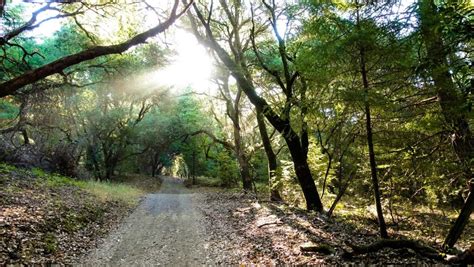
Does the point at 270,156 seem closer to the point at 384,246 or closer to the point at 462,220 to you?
the point at 384,246

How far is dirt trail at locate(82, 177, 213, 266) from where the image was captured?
7.90m

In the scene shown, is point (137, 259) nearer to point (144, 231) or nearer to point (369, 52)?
point (144, 231)

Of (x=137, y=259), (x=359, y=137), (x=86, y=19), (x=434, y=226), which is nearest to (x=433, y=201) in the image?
(x=434, y=226)

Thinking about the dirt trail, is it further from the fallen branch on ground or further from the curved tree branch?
the curved tree branch

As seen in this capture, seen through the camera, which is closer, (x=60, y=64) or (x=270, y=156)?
(x=60, y=64)

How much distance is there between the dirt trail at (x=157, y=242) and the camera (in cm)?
790

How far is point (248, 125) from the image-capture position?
25500 mm

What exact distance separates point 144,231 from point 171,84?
12731 millimetres

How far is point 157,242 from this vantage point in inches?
371

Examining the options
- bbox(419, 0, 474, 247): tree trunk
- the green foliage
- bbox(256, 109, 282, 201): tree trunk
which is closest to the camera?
bbox(419, 0, 474, 247): tree trunk

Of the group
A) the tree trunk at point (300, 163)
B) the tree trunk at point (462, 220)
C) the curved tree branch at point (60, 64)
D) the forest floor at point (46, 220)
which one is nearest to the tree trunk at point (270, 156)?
the tree trunk at point (300, 163)

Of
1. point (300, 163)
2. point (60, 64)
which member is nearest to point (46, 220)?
point (60, 64)

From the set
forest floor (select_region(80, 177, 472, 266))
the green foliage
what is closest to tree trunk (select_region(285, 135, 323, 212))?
forest floor (select_region(80, 177, 472, 266))

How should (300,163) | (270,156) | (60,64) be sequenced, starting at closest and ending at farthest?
(60,64) < (300,163) < (270,156)
